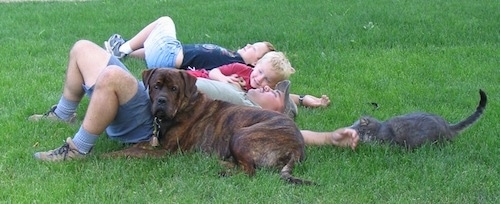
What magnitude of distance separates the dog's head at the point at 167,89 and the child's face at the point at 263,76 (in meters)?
1.15

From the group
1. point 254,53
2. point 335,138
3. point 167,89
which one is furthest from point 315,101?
point 167,89

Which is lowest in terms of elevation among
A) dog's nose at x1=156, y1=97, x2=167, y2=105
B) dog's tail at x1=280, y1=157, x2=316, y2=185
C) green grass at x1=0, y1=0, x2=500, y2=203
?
green grass at x1=0, y1=0, x2=500, y2=203

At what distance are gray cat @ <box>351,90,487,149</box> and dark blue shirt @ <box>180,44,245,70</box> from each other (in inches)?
68.6

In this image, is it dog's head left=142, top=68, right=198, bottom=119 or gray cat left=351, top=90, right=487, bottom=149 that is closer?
dog's head left=142, top=68, right=198, bottom=119

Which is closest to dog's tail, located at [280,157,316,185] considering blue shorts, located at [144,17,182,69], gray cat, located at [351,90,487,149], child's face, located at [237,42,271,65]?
gray cat, located at [351,90,487,149]

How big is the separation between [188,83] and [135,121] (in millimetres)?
455

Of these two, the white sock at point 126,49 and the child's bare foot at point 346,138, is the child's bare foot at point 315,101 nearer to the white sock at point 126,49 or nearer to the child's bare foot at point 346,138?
the child's bare foot at point 346,138

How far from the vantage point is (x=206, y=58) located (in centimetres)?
729

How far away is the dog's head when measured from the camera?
17.1 feet

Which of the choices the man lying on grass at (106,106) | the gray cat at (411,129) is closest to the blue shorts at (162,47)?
the man lying on grass at (106,106)

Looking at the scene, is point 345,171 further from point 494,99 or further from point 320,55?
point 320,55

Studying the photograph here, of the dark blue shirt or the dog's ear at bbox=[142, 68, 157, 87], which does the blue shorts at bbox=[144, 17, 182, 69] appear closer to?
the dark blue shirt

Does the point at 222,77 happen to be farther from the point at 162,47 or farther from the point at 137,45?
the point at 137,45

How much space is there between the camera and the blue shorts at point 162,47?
23.6 feet
